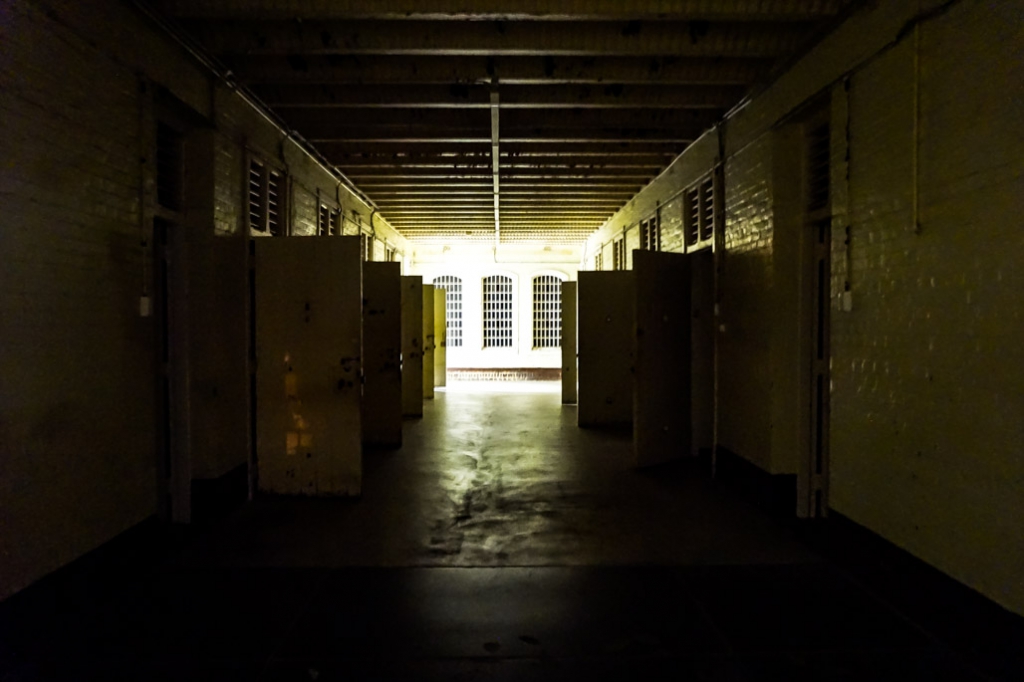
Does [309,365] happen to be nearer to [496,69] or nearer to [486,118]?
[496,69]

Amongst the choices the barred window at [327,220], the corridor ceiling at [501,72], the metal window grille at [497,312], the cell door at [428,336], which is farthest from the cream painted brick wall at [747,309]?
the metal window grille at [497,312]

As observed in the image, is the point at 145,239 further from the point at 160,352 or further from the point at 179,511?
the point at 179,511

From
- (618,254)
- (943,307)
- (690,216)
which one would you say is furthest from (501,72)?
(618,254)

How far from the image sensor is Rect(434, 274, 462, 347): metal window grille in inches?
673

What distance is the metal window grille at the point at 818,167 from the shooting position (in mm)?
4621

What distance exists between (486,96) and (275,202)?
2.46 metres

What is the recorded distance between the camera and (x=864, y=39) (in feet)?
12.3

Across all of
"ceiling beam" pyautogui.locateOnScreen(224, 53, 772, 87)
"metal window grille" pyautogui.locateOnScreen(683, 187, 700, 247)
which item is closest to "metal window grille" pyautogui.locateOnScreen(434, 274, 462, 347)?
"metal window grille" pyautogui.locateOnScreen(683, 187, 700, 247)

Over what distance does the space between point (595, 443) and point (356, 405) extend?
3458 mm

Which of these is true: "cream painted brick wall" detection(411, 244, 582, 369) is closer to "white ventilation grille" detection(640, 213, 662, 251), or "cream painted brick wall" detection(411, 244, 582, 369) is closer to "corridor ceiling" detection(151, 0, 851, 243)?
"white ventilation grille" detection(640, 213, 662, 251)

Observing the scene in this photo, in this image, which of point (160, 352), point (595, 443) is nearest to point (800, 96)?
point (595, 443)

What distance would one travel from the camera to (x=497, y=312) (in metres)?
17.2

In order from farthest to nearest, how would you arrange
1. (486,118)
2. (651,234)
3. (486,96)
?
(651,234)
(486,118)
(486,96)

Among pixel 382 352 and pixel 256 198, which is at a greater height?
pixel 256 198
